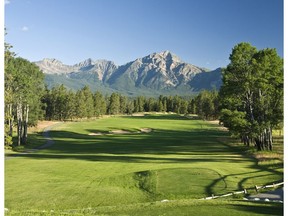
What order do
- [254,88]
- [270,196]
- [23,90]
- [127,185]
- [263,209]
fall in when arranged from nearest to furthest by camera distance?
[263,209] → [270,196] → [127,185] → [254,88] → [23,90]

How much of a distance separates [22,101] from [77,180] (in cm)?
3255

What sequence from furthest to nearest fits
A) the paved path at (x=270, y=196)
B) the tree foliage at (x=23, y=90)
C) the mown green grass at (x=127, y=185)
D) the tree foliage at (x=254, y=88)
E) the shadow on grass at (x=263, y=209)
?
the tree foliage at (x=23, y=90) < the tree foliage at (x=254, y=88) < the paved path at (x=270, y=196) < the mown green grass at (x=127, y=185) < the shadow on grass at (x=263, y=209)

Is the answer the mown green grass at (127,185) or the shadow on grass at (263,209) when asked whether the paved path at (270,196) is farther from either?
the shadow on grass at (263,209)

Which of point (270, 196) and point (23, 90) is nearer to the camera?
point (270, 196)

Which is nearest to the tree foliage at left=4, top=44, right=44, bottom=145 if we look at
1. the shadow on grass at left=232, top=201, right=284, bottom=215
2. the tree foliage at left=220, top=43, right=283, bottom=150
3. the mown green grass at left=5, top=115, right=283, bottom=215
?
the mown green grass at left=5, top=115, right=283, bottom=215

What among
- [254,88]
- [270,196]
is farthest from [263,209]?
[254,88]

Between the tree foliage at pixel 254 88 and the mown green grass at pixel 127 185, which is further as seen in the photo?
the tree foliage at pixel 254 88

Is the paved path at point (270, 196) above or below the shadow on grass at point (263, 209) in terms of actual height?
below

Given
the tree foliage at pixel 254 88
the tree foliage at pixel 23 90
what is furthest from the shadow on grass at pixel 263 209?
the tree foliage at pixel 23 90

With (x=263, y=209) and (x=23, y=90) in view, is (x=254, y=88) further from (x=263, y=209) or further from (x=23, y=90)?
(x=23, y=90)
